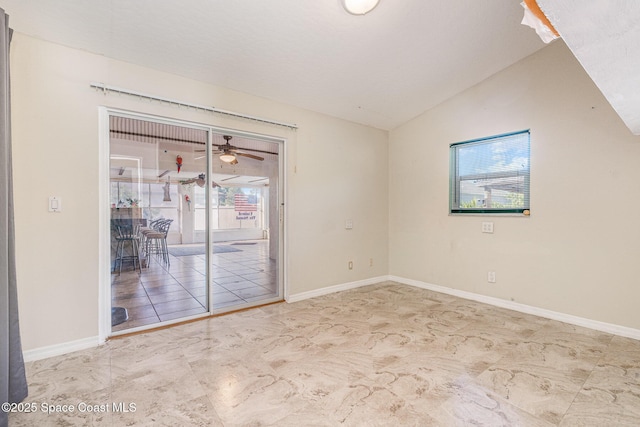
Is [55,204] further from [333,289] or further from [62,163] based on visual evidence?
[333,289]

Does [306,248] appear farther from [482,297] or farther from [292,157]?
[482,297]

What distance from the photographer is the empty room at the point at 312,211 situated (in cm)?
175

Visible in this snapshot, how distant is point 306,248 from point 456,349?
2.05m

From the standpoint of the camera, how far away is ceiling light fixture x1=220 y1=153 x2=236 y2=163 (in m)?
3.37

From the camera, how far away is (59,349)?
2.31 meters

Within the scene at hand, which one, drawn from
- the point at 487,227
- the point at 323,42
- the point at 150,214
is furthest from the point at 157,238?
the point at 487,227

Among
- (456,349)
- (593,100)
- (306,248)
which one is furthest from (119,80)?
(593,100)

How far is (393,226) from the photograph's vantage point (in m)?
4.71

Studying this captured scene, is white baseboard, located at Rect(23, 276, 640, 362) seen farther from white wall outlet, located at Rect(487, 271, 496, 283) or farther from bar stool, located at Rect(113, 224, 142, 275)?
bar stool, located at Rect(113, 224, 142, 275)

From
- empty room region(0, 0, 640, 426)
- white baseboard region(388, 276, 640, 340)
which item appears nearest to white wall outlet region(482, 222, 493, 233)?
empty room region(0, 0, 640, 426)

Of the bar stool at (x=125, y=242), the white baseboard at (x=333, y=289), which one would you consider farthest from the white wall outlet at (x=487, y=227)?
the bar stool at (x=125, y=242)

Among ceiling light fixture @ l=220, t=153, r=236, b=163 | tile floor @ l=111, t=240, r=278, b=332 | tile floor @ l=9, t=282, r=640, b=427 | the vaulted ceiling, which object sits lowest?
tile floor @ l=9, t=282, r=640, b=427

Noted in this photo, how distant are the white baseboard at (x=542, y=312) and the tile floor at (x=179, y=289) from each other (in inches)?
92.6

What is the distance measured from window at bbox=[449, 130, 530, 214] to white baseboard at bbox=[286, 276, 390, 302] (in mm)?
1585
